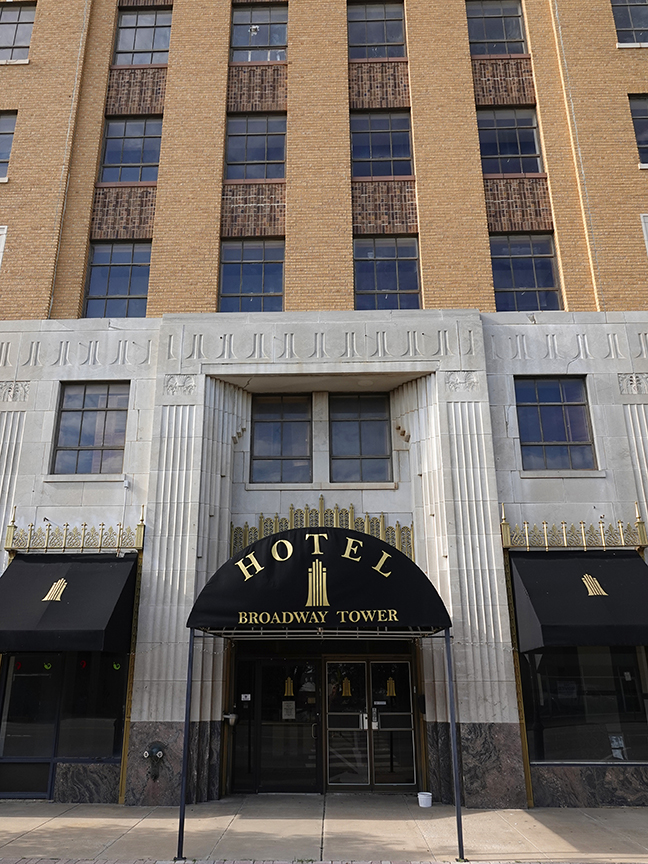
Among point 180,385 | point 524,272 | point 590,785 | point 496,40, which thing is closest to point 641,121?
point 496,40

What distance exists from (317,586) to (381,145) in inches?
444

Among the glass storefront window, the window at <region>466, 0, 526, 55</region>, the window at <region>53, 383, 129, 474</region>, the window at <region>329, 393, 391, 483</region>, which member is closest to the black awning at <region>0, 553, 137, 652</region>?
the window at <region>53, 383, 129, 474</region>

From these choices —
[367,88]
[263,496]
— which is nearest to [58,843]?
[263,496]

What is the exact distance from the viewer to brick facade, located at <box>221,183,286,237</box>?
15234mm

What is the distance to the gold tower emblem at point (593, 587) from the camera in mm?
11320

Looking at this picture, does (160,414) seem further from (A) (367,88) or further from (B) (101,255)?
(A) (367,88)

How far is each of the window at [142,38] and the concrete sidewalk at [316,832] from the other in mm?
17354

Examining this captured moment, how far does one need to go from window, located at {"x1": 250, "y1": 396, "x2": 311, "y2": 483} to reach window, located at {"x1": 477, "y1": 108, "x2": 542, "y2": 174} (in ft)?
25.0

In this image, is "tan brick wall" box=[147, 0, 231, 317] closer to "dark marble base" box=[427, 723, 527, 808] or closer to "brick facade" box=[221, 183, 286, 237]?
"brick facade" box=[221, 183, 286, 237]

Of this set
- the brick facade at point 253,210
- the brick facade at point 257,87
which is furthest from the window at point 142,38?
the brick facade at point 253,210

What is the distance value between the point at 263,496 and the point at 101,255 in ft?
23.6

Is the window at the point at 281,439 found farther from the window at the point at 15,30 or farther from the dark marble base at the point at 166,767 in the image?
the window at the point at 15,30

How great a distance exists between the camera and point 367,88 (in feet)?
53.8

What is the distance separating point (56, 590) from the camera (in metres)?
11.6
